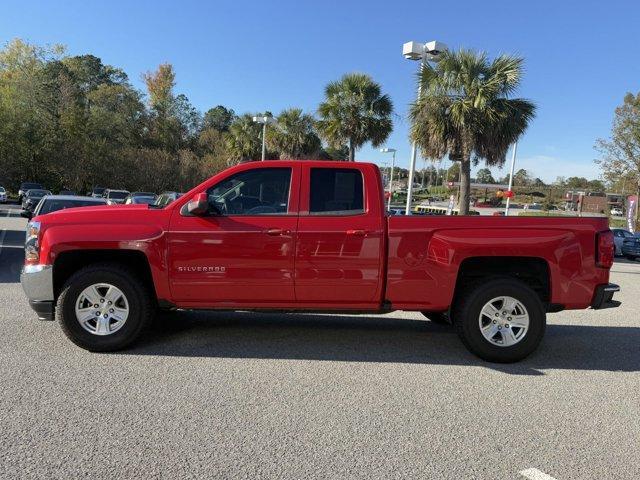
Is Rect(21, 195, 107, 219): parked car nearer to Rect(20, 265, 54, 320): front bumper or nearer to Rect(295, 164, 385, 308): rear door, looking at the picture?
Rect(20, 265, 54, 320): front bumper

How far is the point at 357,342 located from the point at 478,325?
4.44 ft

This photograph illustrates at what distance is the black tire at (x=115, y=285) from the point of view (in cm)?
509

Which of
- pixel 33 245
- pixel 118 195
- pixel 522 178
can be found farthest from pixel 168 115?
pixel 522 178

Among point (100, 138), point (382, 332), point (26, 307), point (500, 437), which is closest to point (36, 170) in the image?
point (100, 138)

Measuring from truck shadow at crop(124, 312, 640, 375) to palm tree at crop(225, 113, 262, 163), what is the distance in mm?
33748

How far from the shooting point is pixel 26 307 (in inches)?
269

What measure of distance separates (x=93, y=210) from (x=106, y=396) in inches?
77.7

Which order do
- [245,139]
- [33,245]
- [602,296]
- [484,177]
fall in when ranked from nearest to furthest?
1. [33,245]
2. [602,296]
3. [245,139]
4. [484,177]

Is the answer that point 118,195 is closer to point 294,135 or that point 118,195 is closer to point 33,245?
point 294,135

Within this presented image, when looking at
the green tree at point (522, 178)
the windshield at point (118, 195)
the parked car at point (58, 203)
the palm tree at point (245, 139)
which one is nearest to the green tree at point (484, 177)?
the green tree at point (522, 178)

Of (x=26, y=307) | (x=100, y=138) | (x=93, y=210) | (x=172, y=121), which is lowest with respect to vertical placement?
(x=26, y=307)

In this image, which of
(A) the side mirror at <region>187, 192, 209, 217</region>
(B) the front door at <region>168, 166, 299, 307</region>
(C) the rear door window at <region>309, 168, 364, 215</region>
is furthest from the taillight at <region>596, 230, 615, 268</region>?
(A) the side mirror at <region>187, 192, 209, 217</region>

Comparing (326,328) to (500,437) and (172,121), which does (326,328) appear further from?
(172,121)

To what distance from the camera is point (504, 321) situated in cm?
532
